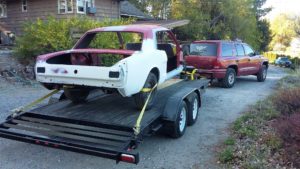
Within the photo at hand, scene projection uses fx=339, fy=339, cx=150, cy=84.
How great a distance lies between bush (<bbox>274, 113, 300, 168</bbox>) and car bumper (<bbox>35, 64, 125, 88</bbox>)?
263 cm

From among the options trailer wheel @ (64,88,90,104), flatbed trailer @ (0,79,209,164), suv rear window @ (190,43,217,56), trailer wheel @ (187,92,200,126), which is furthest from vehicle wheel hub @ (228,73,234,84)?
trailer wheel @ (64,88,90,104)

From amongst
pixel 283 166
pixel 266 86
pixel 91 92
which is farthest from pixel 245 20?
pixel 283 166

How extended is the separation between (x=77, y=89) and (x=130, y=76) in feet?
5.34

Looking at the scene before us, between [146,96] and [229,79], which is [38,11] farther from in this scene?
[146,96]

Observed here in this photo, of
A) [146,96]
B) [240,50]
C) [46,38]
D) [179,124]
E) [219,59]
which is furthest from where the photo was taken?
[240,50]

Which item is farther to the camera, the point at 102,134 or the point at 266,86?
the point at 266,86

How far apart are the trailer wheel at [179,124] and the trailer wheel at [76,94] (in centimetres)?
187

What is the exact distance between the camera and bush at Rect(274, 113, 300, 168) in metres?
4.83

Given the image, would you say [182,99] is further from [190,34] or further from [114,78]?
[190,34]

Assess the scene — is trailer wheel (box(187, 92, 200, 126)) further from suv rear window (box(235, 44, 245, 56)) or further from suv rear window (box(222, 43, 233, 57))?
suv rear window (box(235, 44, 245, 56))

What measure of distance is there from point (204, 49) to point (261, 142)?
23.2 feet

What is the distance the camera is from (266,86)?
13555 mm

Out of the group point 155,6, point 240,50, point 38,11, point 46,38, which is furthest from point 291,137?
point 155,6

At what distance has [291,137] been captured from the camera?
5.08 metres
